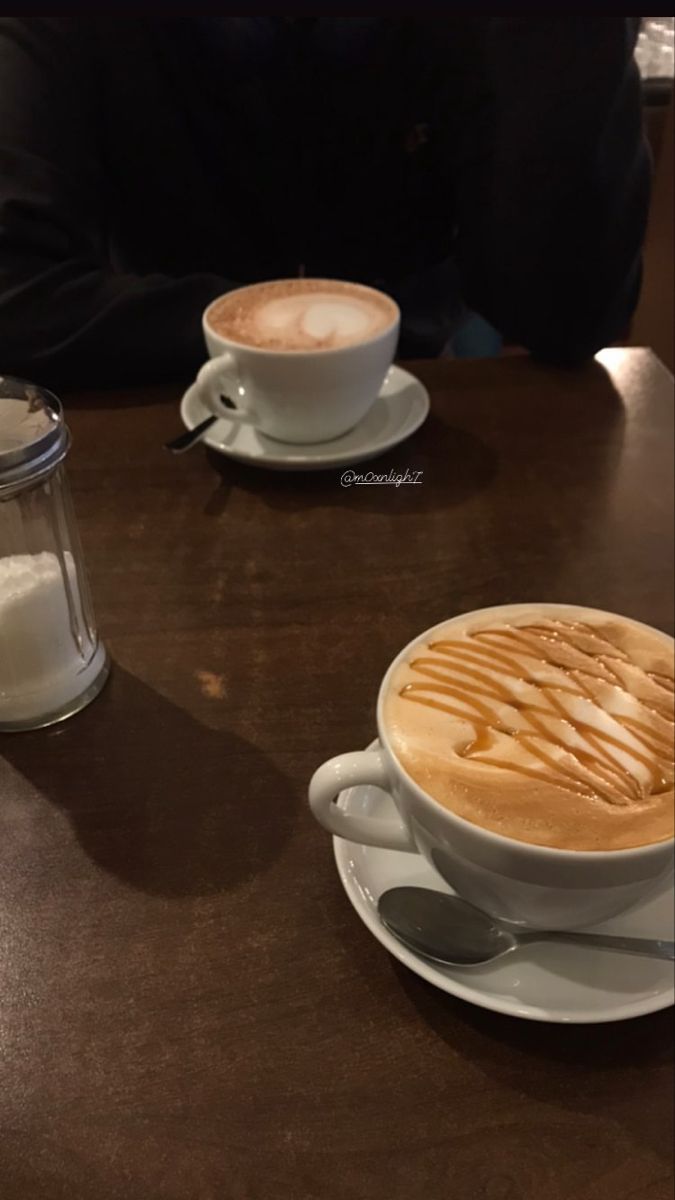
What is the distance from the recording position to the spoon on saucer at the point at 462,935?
33 centimetres

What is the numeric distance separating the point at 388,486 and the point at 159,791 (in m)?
0.30

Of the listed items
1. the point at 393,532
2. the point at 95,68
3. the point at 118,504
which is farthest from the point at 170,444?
the point at 95,68

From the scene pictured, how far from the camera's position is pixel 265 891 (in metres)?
0.36

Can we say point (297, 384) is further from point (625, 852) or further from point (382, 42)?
point (382, 42)

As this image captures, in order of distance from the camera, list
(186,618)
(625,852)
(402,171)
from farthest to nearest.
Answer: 1. (402,171)
2. (186,618)
3. (625,852)

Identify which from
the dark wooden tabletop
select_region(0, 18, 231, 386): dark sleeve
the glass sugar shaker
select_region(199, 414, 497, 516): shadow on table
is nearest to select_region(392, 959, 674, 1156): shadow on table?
the dark wooden tabletop

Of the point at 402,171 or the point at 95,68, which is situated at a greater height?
the point at 95,68

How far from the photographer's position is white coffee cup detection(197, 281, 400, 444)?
0.60 m

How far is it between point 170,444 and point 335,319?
141 mm

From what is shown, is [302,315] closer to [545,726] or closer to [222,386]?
[222,386]

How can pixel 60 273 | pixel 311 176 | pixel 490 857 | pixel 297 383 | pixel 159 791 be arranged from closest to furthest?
1. pixel 490 857
2. pixel 159 791
3. pixel 297 383
4. pixel 60 273
5. pixel 311 176

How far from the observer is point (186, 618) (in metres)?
0.51

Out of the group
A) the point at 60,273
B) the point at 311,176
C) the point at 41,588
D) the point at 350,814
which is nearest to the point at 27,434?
the point at 41,588

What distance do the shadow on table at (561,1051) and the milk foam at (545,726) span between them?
70 millimetres
